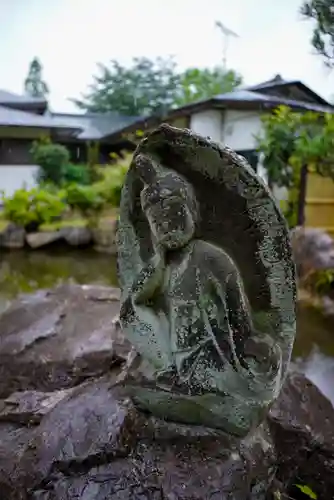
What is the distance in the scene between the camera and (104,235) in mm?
7594

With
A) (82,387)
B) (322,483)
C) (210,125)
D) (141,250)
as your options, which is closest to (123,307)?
(141,250)

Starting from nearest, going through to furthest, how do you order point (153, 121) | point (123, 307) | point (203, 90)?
point (123, 307)
point (153, 121)
point (203, 90)

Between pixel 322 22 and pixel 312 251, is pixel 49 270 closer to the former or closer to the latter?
pixel 312 251

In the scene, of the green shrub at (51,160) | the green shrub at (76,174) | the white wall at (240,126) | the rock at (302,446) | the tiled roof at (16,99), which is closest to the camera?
the rock at (302,446)

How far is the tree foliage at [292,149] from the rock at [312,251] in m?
0.85

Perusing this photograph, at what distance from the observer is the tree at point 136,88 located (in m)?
12.0

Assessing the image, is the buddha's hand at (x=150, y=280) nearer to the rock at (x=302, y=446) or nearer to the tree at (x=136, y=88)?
the rock at (x=302, y=446)

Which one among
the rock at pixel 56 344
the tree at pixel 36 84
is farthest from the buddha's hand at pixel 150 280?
the tree at pixel 36 84

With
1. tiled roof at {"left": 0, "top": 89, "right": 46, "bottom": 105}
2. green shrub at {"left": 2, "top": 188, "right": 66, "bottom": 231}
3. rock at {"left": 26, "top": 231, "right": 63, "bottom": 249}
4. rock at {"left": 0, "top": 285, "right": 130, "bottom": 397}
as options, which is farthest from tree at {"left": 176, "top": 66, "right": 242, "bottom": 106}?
rock at {"left": 0, "top": 285, "right": 130, "bottom": 397}

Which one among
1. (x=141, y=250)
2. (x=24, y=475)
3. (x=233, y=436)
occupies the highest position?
(x=141, y=250)

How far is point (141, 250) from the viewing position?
62.7 inches

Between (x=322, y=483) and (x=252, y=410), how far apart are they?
1.87 ft

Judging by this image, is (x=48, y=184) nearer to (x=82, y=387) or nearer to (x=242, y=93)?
(x=242, y=93)

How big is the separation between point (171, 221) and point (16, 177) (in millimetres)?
9667
